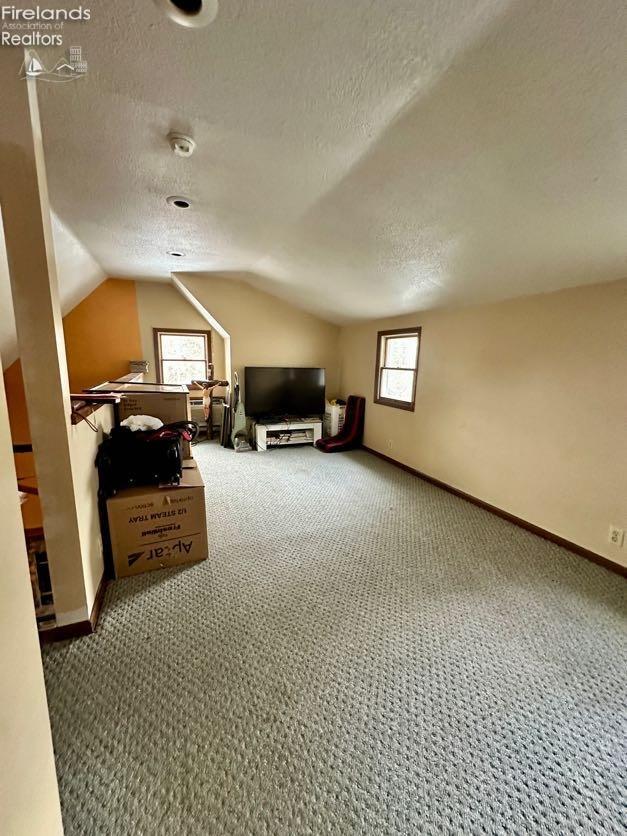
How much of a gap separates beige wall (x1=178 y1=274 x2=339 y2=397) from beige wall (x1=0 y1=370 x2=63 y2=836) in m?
4.24

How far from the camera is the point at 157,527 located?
6.89 feet

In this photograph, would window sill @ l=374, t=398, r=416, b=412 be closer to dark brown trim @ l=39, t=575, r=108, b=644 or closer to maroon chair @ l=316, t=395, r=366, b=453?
maroon chair @ l=316, t=395, r=366, b=453

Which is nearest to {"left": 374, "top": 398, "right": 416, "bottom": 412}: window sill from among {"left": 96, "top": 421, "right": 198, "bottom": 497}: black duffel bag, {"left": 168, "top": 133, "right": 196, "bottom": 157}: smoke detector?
{"left": 96, "top": 421, "right": 198, "bottom": 497}: black duffel bag

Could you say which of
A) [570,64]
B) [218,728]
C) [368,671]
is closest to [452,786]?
[368,671]

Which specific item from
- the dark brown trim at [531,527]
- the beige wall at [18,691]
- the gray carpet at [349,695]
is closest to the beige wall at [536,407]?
the dark brown trim at [531,527]

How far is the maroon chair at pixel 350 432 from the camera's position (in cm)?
481

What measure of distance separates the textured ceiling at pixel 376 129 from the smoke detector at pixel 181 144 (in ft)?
0.16

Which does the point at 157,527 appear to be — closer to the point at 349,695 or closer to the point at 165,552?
the point at 165,552

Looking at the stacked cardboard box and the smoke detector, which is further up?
the smoke detector

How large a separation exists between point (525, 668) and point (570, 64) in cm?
234

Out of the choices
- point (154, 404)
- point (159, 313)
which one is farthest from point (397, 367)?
point (159, 313)

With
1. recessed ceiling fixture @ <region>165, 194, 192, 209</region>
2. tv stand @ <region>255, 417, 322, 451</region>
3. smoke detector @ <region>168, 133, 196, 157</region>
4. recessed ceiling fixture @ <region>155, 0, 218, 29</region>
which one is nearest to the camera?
recessed ceiling fixture @ <region>155, 0, 218, 29</region>

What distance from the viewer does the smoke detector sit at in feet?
5.00

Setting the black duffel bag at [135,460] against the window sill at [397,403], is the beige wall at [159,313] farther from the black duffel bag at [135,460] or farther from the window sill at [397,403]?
the black duffel bag at [135,460]
